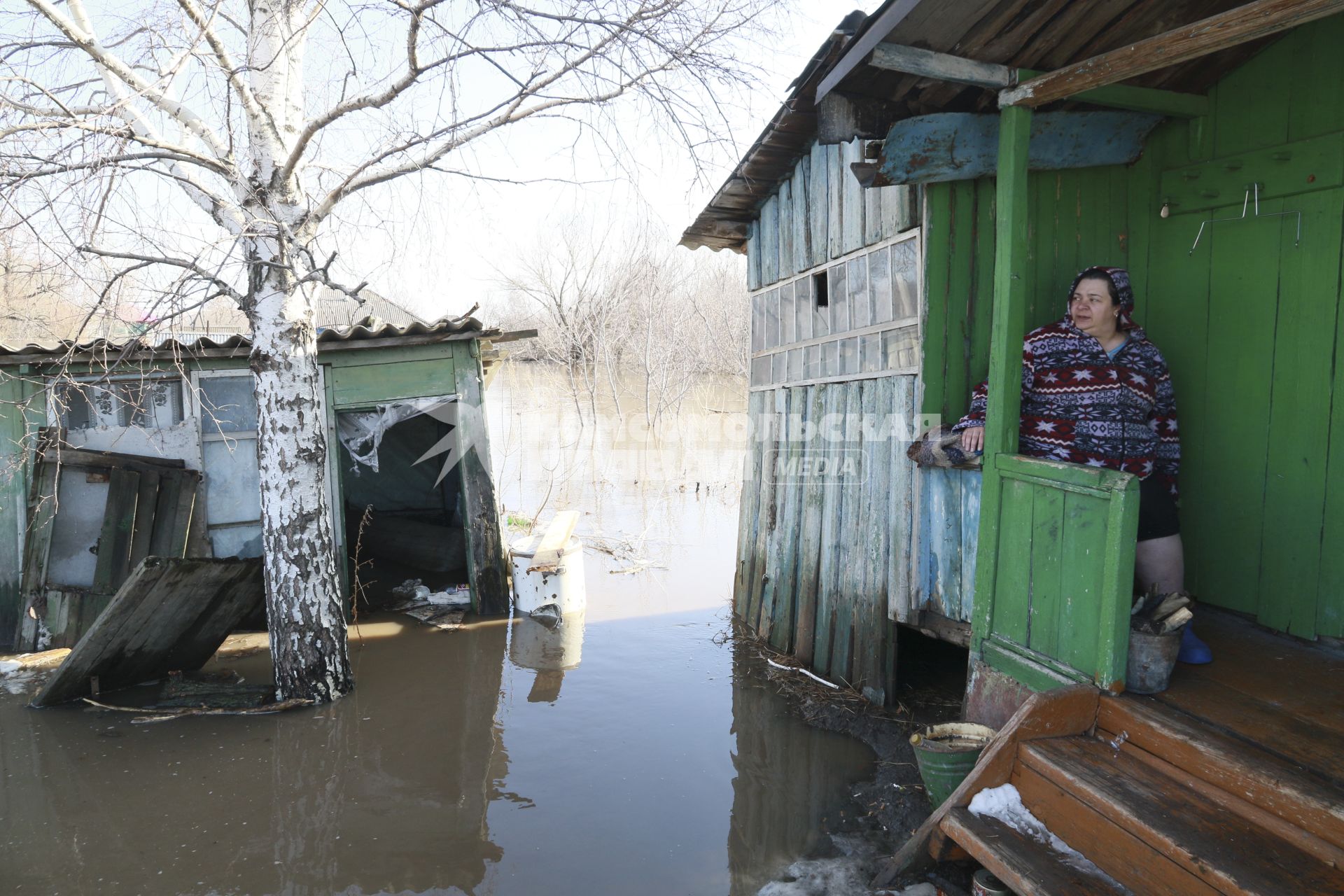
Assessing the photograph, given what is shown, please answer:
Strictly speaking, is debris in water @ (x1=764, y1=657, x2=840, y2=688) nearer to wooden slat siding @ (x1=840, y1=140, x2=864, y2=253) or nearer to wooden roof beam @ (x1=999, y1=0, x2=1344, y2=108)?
wooden slat siding @ (x1=840, y1=140, x2=864, y2=253)

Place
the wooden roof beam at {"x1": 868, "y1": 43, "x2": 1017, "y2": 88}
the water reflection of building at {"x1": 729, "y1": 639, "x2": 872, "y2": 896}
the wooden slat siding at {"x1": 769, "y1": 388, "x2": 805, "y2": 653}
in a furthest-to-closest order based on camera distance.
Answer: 1. the wooden slat siding at {"x1": 769, "y1": 388, "x2": 805, "y2": 653}
2. the water reflection of building at {"x1": 729, "y1": 639, "x2": 872, "y2": 896}
3. the wooden roof beam at {"x1": 868, "y1": 43, "x2": 1017, "y2": 88}

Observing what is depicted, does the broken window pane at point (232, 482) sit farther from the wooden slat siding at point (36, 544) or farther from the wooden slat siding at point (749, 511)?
the wooden slat siding at point (749, 511)

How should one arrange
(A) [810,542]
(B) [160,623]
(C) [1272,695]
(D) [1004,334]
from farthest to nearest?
(A) [810,542] < (B) [160,623] < (D) [1004,334] < (C) [1272,695]

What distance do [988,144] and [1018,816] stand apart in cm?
326

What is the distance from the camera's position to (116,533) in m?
7.52

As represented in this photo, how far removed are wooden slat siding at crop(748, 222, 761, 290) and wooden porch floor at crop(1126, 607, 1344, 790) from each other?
4.65 meters

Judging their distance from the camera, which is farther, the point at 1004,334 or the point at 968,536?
the point at 968,536

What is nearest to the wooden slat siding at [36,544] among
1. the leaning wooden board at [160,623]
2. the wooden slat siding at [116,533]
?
the wooden slat siding at [116,533]

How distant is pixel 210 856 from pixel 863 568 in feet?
13.3

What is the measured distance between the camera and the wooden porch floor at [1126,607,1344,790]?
2.73 metres

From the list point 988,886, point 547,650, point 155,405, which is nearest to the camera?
point 988,886

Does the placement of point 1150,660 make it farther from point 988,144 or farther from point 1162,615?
point 988,144

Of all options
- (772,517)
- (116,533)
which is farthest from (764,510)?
(116,533)

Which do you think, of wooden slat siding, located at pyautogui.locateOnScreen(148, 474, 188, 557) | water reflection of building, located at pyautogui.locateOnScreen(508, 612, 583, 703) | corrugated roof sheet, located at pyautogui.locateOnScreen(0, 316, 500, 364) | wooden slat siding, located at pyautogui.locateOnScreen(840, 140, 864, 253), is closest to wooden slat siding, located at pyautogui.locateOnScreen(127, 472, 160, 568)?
wooden slat siding, located at pyautogui.locateOnScreen(148, 474, 188, 557)
